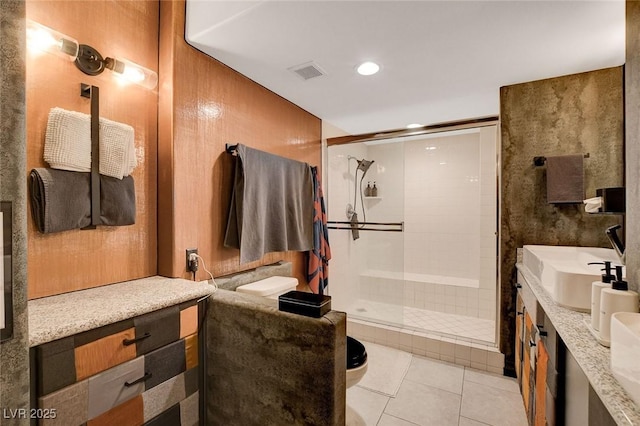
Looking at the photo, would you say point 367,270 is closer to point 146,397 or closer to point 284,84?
point 284,84

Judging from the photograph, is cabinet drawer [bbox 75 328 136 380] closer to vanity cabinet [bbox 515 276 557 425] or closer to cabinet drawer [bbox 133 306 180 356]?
cabinet drawer [bbox 133 306 180 356]

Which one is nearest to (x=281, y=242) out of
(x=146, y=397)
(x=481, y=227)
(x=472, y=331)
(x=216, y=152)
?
(x=216, y=152)

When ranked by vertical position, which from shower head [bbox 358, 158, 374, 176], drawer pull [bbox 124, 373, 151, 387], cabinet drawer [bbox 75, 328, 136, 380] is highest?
shower head [bbox 358, 158, 374, 176]

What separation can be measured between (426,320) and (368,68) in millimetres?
2652

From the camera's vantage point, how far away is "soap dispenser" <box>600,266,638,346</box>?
2.88 feet

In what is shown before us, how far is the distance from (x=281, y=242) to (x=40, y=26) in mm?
1742

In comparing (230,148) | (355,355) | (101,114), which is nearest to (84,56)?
(101,114)

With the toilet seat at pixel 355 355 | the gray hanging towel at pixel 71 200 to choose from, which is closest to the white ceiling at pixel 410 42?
the gray hanging towel at pixel 71 200

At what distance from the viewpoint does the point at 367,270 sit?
359cm

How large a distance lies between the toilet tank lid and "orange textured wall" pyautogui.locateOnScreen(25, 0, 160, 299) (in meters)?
0.56

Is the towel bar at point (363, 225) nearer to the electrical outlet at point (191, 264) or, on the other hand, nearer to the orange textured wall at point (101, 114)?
the electrical outlet at point (191, 264)

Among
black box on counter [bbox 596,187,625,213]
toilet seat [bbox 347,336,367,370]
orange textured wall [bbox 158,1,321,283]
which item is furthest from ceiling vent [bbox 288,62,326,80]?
toilet seat [bbox 347,336,367,370]

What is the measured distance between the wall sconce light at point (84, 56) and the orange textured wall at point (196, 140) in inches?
5.2

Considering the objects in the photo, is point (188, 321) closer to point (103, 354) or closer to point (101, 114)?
point (103, 354)
